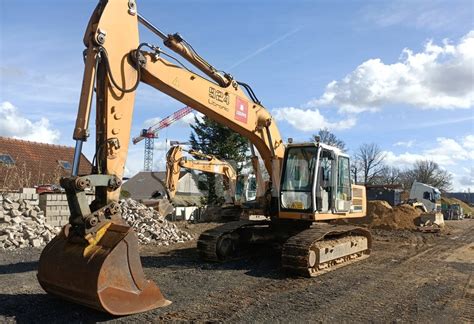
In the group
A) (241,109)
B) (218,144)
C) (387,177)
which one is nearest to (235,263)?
(241,109)

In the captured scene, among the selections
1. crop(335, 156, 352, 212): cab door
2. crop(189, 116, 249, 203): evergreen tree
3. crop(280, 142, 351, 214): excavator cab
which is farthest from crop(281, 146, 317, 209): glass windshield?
crop(189, 116, 249, 203): evergreen tree

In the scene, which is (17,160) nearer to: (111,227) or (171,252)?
(171,252)

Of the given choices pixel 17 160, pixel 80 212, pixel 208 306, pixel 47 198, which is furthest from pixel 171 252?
pixel 17 160

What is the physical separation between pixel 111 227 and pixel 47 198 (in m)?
8.65

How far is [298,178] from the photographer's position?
10086mm

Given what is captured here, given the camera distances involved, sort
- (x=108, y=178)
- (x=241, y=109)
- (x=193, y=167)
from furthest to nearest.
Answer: (x=193, y=167) < (x=241, y=109) < (x=108, y=178)

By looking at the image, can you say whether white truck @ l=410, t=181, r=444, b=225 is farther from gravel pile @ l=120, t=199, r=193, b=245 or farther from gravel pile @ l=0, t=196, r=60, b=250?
gravel pile @ l=0, t=196, r=60, b=250

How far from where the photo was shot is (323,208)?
9.84 m

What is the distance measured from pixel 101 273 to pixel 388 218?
1838 cm

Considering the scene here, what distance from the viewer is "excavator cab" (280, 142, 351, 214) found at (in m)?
9.74

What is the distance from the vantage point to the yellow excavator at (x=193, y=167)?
63.6 ft

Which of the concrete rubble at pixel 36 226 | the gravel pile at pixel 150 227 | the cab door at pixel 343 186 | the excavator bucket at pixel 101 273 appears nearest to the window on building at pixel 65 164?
the gravel pile at pixel 150 227

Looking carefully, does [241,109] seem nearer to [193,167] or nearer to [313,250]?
[313,250]

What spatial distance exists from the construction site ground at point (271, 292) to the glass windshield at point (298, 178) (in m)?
1.47
